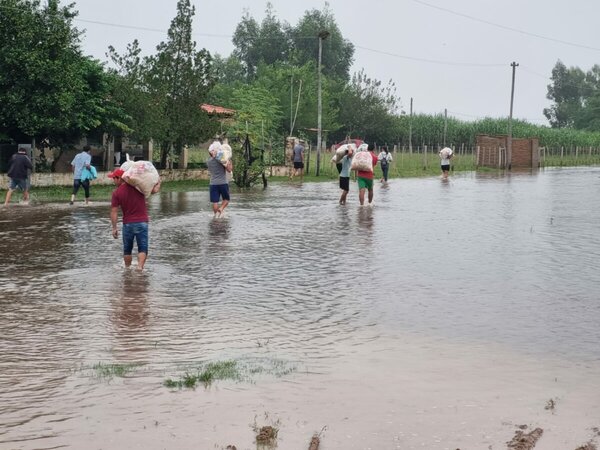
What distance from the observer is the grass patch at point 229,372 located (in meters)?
6.23

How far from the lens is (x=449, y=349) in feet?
24.6

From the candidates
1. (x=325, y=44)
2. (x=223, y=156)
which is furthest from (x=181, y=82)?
(x=325, y=44)

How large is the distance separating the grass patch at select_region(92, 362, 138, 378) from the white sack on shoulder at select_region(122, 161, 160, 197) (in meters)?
5.03

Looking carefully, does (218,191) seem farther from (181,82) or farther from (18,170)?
(181,82)

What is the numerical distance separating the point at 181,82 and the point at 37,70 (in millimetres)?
8358

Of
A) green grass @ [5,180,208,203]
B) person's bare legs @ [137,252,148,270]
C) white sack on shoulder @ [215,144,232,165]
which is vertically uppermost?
white sack on shoulder @ [215,144,232,165]

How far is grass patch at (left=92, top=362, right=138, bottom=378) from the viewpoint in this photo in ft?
21.3

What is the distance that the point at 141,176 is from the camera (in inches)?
457

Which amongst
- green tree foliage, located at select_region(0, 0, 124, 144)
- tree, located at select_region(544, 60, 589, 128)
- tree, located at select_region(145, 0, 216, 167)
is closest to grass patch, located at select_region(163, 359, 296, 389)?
green tree foliage, located at select_region(0, 0, 124, 144)

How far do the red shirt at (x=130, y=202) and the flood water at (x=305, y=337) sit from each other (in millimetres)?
769

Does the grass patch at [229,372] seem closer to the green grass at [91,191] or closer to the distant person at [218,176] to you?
the distant person at [218,176]

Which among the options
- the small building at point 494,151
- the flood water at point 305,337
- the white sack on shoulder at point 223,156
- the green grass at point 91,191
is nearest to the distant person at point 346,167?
the white sack on shoulder at point 223,156

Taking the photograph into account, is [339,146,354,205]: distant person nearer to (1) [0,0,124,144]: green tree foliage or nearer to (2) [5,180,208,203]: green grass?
(2) [5,180,208,203]: green grass

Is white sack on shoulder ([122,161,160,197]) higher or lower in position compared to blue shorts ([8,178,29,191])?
higher
